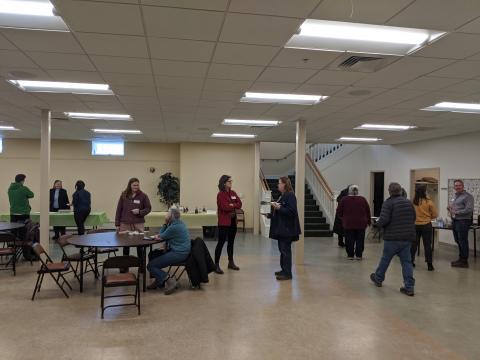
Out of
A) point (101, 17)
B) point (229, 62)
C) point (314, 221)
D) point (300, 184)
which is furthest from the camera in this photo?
Answer: point (314, 221)

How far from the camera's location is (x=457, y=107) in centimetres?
646

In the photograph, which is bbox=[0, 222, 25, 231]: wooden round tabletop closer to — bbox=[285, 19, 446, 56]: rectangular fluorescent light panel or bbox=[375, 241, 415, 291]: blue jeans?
bbox=[285, 19, 446, 56]: rectangular fluorescent light panel

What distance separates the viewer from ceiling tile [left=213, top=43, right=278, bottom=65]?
369 centimetres

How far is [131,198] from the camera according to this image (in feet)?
19.4

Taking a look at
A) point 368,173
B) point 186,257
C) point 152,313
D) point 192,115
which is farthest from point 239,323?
point 368,173

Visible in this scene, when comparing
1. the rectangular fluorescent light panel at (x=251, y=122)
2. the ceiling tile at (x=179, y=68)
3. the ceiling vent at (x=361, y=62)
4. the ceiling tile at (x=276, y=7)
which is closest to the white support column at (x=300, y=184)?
the rectangular fluorescent light panel at (x=251, y=122)

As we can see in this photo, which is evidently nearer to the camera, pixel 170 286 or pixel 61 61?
pixel 61 61

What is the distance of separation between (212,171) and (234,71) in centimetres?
796

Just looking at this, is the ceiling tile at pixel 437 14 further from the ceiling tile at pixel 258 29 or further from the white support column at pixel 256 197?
the white support column at pixel 256 197

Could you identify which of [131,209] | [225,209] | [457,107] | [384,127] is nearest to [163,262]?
[131,209]

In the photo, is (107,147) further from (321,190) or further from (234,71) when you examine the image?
(234,71)

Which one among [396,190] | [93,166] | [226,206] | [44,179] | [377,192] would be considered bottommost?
[226,206]

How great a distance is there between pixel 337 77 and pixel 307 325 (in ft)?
9.58

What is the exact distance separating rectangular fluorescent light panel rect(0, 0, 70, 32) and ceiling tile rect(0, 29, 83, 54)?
110mm
